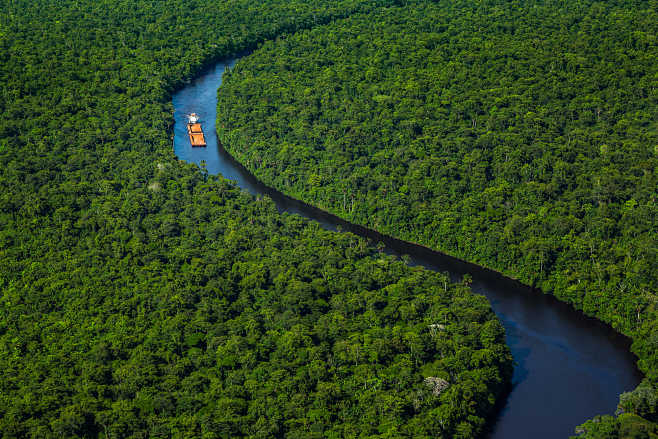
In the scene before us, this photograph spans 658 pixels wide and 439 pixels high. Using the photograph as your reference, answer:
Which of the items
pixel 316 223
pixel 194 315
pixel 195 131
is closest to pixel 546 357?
pixel 316 223

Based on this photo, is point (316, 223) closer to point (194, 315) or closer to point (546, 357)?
point (194, 315)

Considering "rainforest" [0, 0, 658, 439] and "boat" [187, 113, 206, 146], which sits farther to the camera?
"boat" [187, 113, 206, 146]

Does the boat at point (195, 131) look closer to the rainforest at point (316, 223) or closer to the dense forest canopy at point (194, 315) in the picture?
the rainforest at point (316, 223)

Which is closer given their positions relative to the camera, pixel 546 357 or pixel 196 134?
pixel 546 357

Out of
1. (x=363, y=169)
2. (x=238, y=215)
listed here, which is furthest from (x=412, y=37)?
(x=238, y=215)

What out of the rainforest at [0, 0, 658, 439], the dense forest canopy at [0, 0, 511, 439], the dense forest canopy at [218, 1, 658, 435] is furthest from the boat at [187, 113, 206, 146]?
the dense forest canopy at [0, 0, 511, 439]

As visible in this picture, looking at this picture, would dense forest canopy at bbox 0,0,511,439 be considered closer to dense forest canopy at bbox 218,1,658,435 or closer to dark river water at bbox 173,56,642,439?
dark river water at bbox 173,56,642,439
